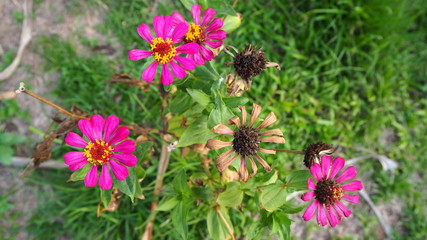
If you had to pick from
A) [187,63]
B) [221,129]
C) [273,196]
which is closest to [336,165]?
[273,196]

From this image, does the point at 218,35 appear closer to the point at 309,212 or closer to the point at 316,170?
the point at 316,170

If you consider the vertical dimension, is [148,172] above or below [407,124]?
below

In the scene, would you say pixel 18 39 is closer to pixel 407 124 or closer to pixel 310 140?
pixel 310 140

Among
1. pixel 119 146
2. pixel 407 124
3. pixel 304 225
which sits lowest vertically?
pixel 304 225

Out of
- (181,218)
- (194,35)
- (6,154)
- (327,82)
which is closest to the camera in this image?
(194,35)

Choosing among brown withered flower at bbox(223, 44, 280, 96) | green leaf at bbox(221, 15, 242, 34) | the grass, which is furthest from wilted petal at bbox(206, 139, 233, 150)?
the grass

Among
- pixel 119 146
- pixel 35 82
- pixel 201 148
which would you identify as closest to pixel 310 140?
pixel 201 148

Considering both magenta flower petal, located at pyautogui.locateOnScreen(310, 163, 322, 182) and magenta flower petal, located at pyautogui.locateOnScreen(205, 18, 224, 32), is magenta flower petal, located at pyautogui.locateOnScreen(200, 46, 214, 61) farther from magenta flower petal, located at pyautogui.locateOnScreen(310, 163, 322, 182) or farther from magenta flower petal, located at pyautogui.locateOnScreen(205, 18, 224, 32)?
magenta flower petal, located at pyautogui.locateOnScreen(310, 163, 322, 182)
